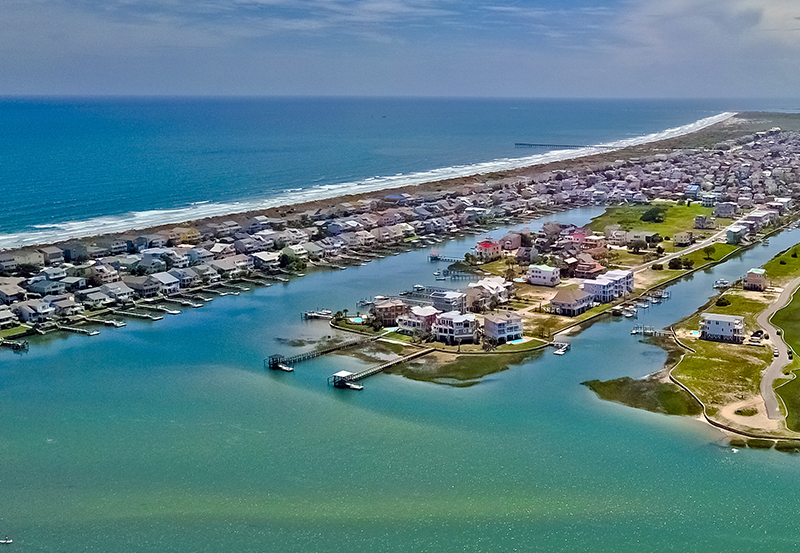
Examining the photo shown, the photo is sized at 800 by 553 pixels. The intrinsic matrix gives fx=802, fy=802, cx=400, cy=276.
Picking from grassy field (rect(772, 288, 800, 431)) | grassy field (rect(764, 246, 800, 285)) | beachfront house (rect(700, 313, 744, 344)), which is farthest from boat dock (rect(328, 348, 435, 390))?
grassy field (rect(764, 246, 800, 285))

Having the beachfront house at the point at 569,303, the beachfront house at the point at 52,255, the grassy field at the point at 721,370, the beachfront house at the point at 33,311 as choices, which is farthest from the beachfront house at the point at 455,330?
the beachfront house at the point at 52,255

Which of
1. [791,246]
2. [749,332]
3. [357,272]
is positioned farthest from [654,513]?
[791,246]

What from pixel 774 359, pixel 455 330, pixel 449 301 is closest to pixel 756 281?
pixel 774 359

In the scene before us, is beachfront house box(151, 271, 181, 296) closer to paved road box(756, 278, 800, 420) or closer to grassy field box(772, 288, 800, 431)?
paved road box(756, 278, 800, 420)

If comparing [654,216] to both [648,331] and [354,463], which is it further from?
[354,463]

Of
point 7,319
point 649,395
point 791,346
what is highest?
point 7,319

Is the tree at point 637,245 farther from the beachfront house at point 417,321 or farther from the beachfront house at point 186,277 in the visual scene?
the beachfront house at point 186,277

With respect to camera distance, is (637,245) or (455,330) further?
(637,245)
